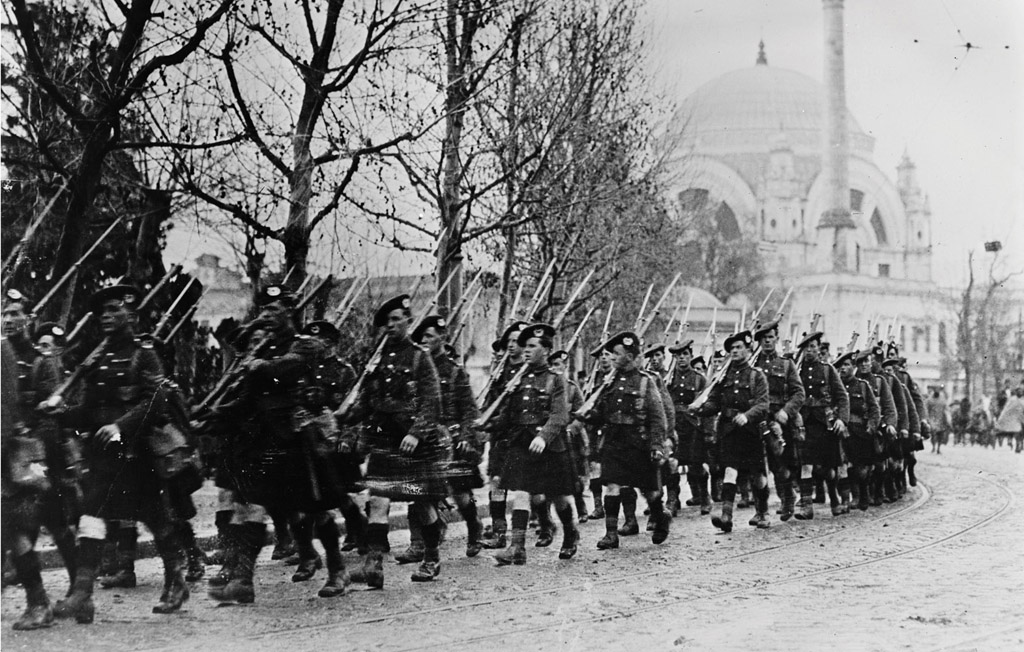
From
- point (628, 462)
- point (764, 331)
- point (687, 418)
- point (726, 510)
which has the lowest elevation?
point (726, 510)

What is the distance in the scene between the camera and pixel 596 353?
37.5 feet

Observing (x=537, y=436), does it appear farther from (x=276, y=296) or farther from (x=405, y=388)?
(x=276, y=296)

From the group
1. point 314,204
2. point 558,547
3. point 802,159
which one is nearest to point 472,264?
point 314,204

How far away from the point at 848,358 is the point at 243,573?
354 inches

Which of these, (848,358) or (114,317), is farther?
(848,358)

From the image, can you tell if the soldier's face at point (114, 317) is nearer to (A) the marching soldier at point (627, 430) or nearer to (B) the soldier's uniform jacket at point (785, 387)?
(A) the marching soldier at point (627, 430)

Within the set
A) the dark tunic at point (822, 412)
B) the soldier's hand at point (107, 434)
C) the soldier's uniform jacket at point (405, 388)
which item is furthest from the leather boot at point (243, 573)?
the dark tunic at point (822, 412)

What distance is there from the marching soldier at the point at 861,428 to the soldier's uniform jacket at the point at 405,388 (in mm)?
6913

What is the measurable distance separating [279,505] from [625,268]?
13.9 meters

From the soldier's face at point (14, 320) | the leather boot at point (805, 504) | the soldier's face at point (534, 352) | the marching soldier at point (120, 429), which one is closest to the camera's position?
the soldier's face at point (14, 320)

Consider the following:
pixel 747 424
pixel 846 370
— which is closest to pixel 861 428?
pixel 846 370

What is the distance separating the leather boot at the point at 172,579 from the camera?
24.8 ft

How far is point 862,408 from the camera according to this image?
14.1 m

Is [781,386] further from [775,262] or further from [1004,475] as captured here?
[775,262]
